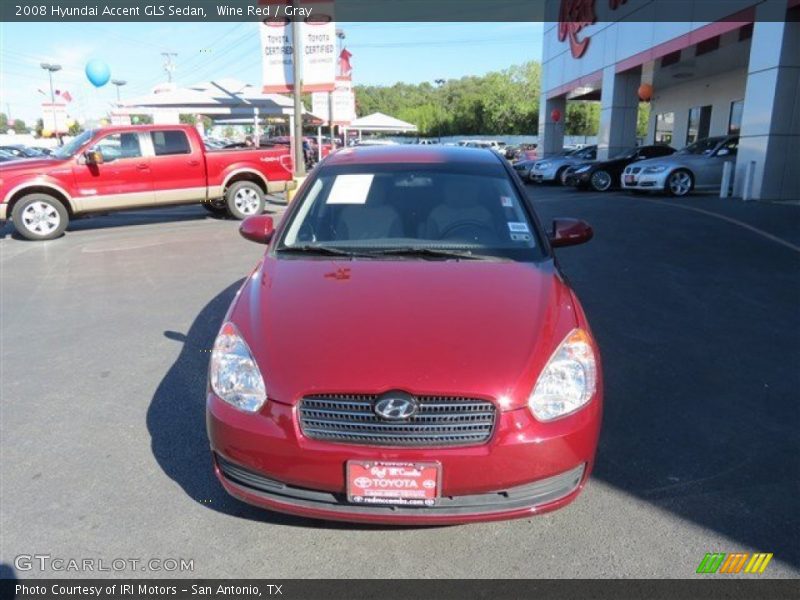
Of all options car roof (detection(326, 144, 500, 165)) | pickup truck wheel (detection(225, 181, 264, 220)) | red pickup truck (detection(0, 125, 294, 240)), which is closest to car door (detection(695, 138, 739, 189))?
red pickup truck (detection(0, 125, 294, 240))

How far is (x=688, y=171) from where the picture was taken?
14664mm

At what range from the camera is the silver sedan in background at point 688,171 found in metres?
14.7

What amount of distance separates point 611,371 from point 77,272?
22.4 ft

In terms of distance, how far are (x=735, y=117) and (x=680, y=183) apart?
8.18m

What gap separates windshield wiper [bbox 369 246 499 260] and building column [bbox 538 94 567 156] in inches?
1101

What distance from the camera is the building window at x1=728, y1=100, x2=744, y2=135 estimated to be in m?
20.3

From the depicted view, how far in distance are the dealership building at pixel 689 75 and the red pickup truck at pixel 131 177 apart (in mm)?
10431

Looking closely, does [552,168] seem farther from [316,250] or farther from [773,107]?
[316,250]

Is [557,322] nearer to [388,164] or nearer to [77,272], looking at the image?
[388,164]

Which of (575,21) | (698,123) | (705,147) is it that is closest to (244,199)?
(705,147)

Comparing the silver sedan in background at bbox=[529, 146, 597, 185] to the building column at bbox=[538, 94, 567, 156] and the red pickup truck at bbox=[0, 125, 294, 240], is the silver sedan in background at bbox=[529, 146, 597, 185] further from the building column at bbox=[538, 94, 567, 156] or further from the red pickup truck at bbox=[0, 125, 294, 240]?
the red pickup truck at bbox=[0, 125, 294, 240]

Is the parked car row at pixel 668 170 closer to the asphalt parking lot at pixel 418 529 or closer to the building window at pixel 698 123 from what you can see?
the building window at pixel 698 123
